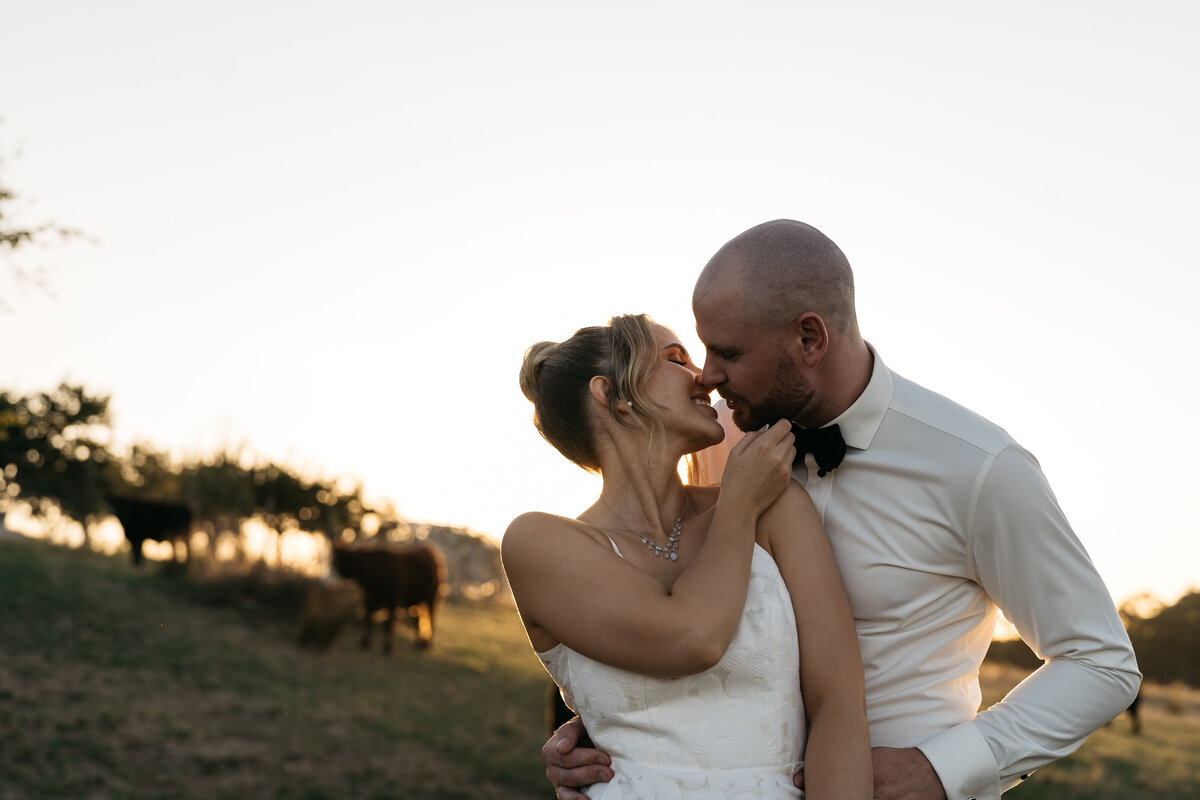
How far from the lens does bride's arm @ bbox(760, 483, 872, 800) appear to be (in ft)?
8.83

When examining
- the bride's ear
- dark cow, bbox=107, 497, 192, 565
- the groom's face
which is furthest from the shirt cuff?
dark cow, bbox=107, 497, 192, 565

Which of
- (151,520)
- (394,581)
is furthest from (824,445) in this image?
(151,520)

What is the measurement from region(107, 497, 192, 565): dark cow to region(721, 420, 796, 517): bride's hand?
1861 cm

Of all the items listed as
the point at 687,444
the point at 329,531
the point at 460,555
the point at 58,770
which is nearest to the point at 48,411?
the point at 329,531

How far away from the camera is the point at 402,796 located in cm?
1059

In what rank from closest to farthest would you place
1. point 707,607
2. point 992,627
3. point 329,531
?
point 707,607 → point 992,627 → point 329,531

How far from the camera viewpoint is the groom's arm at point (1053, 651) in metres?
2.85

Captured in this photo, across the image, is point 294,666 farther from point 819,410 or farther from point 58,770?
point 819,410

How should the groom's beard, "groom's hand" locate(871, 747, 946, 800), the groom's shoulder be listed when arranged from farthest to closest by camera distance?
the groom's beard, the groom's shoulder, "groom's hand" locate(871, 747, 946, 800)

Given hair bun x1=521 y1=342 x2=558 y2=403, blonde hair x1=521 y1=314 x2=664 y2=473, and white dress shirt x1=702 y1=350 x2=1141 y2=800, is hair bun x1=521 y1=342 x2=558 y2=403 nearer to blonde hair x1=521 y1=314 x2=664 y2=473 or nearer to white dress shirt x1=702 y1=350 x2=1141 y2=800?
blonde hair x1=521 y1=314 x2=664 y2=473

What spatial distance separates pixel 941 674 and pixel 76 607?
1500 centimetres

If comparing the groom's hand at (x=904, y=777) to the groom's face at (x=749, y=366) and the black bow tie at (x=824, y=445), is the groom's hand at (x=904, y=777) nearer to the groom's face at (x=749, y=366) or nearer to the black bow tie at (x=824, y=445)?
the black bow tie at (x=824, y=445)

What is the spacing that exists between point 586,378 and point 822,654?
1038mm

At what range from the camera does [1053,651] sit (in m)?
2.92
